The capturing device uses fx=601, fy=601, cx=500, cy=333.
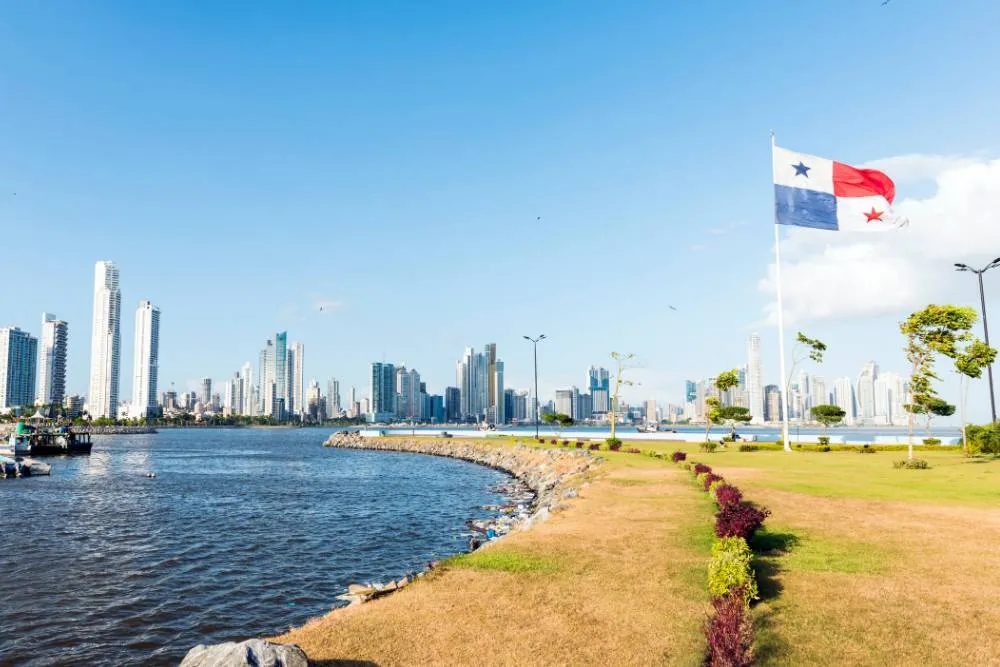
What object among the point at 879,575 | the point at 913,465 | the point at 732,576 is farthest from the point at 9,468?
the point at 913,465

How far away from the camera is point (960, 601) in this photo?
1409cm

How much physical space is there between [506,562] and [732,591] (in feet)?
22.2

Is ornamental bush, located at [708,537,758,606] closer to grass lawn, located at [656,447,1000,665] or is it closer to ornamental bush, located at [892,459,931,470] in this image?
grass lawn, located at [656,447,1000,665]

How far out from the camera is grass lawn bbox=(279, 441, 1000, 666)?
11.7 m

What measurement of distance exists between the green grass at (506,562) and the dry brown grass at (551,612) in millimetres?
98

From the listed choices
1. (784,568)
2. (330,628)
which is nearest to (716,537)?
(784,568)

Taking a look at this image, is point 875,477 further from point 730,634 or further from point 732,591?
point 730,634

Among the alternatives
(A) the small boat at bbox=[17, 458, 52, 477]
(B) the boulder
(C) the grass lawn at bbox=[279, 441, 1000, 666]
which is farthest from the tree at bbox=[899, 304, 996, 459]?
(A) the small boat at bbox=[17, 458, 52, 477]

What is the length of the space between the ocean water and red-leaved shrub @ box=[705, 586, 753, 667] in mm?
13357

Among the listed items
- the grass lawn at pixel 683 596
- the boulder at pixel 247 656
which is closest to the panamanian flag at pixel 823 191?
the grass lawn at pixel 683 596

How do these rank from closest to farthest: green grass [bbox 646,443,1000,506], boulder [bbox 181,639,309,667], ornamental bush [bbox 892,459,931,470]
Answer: boulder [bbox 181,639,309,667], green grass [bbox 646,443,1000,506], ornamental bush [bbox 892,459,931,470]

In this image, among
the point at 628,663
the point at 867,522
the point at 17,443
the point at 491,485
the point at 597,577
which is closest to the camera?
the point at 628,663

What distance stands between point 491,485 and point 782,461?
25.7 meters

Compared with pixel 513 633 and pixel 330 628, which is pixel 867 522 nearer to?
pixel 513 633
